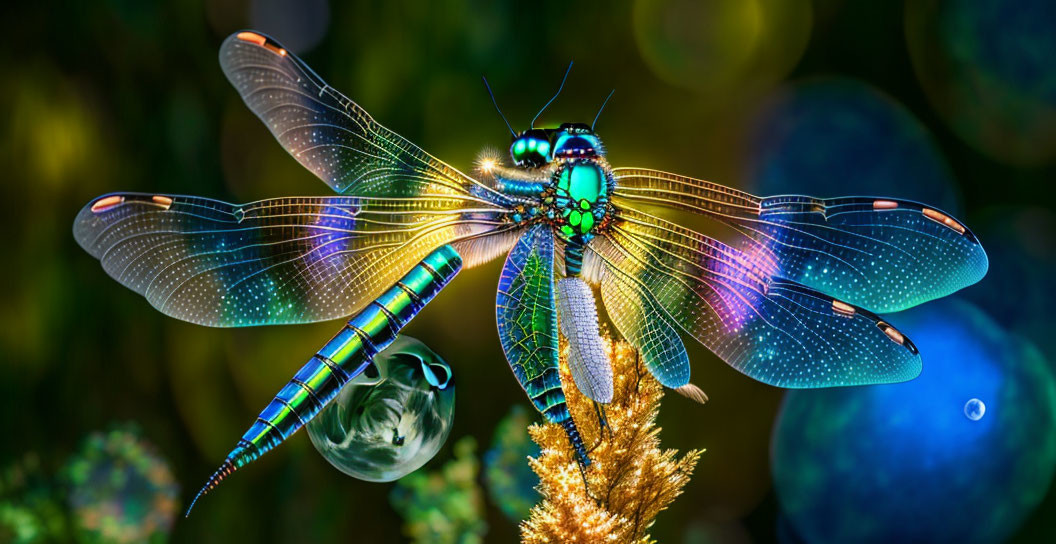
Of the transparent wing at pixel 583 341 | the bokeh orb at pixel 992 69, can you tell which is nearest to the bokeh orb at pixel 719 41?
the bokeh orb at pixel 992 69

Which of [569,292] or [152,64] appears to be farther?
[152,64]

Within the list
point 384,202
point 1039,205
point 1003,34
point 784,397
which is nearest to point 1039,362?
point 1039,205

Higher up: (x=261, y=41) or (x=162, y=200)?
(x=261, y=41)

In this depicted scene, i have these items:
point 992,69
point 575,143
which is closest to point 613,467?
point 575,143

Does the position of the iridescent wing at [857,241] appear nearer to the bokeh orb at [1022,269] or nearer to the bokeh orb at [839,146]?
the bokeh orb at [839,146]

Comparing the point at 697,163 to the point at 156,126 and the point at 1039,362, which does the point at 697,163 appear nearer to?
the point at 1039,362

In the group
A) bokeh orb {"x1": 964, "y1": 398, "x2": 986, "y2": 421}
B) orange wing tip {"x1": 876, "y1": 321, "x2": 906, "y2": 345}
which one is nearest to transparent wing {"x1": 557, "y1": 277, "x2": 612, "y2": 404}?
orange wing tip {"x1": 876, "y1": 321, "x2": 906, "y2": 345}

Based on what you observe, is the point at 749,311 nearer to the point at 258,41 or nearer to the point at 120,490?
the point at 258,41
